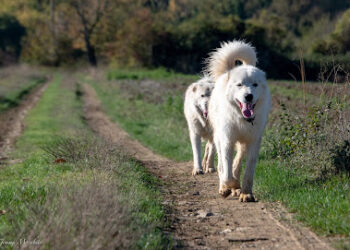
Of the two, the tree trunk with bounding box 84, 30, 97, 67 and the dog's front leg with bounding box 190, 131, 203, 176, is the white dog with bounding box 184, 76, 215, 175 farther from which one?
the tree trunk with bounding box 84, 30, 97, 67

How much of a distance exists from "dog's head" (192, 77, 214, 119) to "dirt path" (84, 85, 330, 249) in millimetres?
1314

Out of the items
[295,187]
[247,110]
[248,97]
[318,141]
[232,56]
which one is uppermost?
[232,56]

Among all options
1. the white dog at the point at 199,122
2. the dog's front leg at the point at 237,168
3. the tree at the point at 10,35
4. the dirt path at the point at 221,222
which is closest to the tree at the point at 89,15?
the tree at the point at 10,35

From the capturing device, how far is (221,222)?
220 inches

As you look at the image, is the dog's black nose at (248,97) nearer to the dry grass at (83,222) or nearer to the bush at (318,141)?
the bush at (318,141)

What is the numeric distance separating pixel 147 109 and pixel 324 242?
1463 centimetres

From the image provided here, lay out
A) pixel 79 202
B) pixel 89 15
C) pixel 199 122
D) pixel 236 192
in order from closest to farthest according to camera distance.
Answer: pixel 79 202 < pixel 236 192 < pixel 199 122 < pixel 89 15

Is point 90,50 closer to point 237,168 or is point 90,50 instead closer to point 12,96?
point 12,96

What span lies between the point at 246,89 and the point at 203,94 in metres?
2.82

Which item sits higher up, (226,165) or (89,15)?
(89,15)

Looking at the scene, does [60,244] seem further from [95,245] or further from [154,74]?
[154,74]

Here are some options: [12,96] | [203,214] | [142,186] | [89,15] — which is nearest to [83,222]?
[203,214]

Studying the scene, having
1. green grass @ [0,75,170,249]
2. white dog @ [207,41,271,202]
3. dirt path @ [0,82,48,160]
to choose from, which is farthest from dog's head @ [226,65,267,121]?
dirt path @ [0,82,48,160]

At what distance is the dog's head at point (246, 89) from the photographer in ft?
20.4
